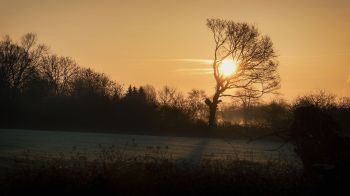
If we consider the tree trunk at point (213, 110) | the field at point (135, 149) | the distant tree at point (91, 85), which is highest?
the distant tree at point (91, 85)

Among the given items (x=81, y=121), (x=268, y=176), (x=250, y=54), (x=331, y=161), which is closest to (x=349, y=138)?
(x=331, y=161)

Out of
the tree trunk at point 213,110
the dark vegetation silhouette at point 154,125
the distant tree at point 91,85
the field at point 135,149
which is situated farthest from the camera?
the distant tree at point 91,85

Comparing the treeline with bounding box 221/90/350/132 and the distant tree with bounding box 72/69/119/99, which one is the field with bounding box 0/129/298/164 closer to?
the treeline with bounding box 221/90/350/132

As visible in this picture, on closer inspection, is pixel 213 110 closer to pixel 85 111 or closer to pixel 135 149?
pixel 85 111

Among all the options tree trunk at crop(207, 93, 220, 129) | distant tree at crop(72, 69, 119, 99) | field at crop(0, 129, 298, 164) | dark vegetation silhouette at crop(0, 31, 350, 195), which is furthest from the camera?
distant tree at crop(72, 69, 119, 99)

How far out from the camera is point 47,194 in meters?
13.7

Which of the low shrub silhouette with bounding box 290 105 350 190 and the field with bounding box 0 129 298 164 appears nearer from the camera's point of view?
the low shrub silhouette with bounding box 290 105 350 190

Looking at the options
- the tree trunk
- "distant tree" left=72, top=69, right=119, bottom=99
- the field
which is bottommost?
the field

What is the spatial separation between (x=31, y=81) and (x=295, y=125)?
73.7 meters

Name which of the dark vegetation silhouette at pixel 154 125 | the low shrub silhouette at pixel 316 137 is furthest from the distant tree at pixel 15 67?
the low shrub silhouette at pixel 316 137

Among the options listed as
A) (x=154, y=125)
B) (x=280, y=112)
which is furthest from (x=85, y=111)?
(x=280, y=112)

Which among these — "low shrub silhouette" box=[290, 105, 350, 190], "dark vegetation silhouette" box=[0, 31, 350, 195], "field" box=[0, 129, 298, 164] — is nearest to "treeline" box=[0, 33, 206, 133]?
"dark vegetation silhouette" box=[0, 31, 350, 195]

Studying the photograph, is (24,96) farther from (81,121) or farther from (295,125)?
(295,125)

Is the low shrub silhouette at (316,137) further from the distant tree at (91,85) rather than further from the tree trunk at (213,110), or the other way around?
the distant tree at (91,85)
